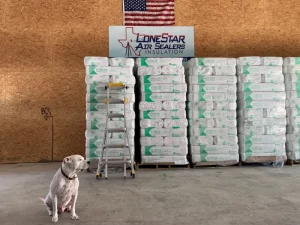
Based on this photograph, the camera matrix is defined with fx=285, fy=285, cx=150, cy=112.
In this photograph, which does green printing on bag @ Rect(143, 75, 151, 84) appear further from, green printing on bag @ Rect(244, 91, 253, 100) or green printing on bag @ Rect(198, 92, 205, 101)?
green printing on bag @ Rect(244, 91, 253, 100)

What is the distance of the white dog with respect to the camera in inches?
134

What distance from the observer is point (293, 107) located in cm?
776

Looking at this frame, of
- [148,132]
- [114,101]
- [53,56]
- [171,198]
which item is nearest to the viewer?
[171,198]

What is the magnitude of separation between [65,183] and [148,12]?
7.23m

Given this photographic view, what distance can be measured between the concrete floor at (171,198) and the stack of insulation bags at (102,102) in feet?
2.74

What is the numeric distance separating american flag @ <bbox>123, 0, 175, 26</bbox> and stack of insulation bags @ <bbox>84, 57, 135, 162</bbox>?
2.65 metres

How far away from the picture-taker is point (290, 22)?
31.7 ft

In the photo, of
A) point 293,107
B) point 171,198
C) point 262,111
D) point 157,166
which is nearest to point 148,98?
point 157,166

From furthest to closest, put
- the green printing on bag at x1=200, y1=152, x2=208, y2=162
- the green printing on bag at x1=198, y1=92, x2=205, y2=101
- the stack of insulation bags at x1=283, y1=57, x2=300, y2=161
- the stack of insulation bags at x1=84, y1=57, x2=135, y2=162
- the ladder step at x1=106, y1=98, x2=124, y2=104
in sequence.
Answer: the stack of insulation bags at x1=283, y1=57, x2=300, y2=161
the green printing on bag at x1=198, y1=92, x2=205, y2=101
the green printing on bag at x1=200, y1=152, x2=208, y2=162
the stack of insulation bags at x1=84, y1=57, x2=135, y2=162
the ladder step at x1=106, y1=98, x2=124, y2=104

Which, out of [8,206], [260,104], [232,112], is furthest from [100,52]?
[8,206]

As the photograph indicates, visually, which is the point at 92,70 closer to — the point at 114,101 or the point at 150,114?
the point at 114,101

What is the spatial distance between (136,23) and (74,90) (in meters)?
2.95

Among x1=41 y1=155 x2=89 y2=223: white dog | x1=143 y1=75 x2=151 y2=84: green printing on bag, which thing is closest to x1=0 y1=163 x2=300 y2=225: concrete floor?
x1=41 y1=155 x2=89 y2=223: white dog

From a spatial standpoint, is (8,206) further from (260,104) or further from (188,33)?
(188,33)
